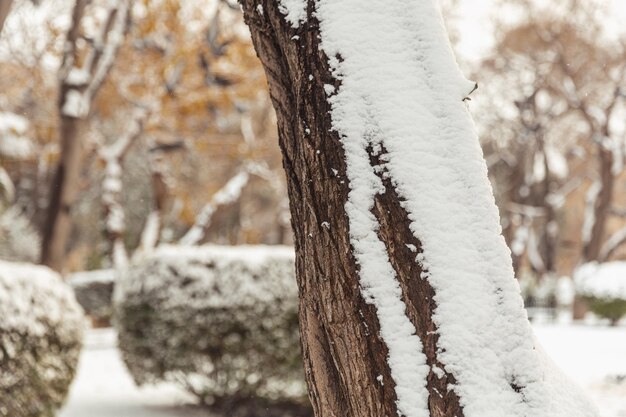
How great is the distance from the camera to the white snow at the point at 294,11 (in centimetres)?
210

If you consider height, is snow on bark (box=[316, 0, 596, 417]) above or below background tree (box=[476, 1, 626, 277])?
below

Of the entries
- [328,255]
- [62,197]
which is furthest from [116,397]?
[328,255]

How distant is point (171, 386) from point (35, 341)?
12.5 feet

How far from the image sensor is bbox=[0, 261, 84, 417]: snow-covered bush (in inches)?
198

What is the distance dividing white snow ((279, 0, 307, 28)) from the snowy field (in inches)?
174

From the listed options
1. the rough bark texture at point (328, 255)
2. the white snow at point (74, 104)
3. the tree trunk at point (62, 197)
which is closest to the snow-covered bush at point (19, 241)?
the tree trunk at point (62, 197)

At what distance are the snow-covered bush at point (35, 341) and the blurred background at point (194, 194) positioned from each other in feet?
0.08

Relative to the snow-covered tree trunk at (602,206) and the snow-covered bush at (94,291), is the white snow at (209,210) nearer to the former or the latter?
the snow-covered bush at (94,291)

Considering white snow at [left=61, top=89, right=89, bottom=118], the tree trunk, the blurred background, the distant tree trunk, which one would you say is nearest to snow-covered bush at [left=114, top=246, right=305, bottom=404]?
the blurred background

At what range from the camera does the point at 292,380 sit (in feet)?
22.2

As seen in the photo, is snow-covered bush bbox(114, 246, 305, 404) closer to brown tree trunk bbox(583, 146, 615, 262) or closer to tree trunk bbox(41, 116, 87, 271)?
tree trunk bbox(41, 116, 87, 271)

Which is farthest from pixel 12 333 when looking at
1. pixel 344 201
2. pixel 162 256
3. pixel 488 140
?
pixel 488 140

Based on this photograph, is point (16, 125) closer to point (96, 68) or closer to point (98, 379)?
point (96, 68)

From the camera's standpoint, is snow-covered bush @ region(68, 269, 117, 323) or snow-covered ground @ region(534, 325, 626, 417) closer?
snow-covered ground @ region(534, 325, 626, 417)
